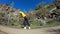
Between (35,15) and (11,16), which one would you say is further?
(35,15)

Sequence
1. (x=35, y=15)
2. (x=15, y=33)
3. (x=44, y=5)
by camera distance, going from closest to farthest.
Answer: (x=15, y=33) < (x=35, y=15) < (x=44, y=5)

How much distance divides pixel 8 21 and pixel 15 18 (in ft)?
5.02

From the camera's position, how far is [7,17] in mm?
19406

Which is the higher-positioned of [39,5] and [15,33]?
[39,5]

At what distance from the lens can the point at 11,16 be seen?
20.3 m

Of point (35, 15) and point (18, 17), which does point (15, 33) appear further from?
point (35, 15)

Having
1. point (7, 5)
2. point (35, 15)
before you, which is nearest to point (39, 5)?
point (35, 15)

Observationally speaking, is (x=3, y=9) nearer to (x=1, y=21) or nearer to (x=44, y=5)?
(x=1, y=21)

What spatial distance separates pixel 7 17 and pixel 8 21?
26.6 inches

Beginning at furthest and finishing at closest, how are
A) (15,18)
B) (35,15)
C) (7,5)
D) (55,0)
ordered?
(55,0)
(35,15)
(7,5)
(15,18)

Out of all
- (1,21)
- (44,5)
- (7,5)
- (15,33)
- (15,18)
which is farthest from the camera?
(44,5)

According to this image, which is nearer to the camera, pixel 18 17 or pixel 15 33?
pixel 15 33

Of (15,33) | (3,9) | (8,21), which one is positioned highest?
(3,9)

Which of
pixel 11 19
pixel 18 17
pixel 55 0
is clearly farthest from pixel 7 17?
pixel 55 0
